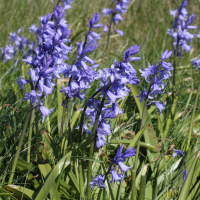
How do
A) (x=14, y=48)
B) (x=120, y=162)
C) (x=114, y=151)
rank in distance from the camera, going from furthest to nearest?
(x=14, y=48)
(x=114, y=151)
(x=120, y=162)

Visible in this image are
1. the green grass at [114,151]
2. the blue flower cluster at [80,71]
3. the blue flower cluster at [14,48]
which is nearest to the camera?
the blue flower cluster at [80,71]

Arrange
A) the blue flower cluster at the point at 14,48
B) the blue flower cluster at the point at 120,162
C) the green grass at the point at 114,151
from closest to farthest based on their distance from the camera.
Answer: the blue flower cluster at the point at 120,162 < the green grass at the point at 114,151 < the blue flower cluster at the point at 14,48

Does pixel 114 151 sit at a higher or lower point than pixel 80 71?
lower

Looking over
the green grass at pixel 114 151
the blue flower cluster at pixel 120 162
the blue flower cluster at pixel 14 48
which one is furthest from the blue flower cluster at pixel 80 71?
the blue flower cluster at pixel 14 48

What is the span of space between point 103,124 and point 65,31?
73 centimetres

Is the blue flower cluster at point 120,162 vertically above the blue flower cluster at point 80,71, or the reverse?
the blue flower cluster at point 80,71

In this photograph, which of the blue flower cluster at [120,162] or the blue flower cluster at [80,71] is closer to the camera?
the blue flower cluster at [120,162]

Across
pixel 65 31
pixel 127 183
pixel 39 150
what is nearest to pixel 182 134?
pixel 127 183

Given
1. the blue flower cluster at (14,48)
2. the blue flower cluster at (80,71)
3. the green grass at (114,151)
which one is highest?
the blue flower cluster at (14,48)

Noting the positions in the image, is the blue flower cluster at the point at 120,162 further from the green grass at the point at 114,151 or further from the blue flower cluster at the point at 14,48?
the blue flower cluster at the point at 14,48

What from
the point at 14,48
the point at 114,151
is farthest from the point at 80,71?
the point at 14,48

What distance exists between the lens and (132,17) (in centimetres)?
800

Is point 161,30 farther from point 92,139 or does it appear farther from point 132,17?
point 92,139

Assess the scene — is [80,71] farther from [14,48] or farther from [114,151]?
[14,48]
